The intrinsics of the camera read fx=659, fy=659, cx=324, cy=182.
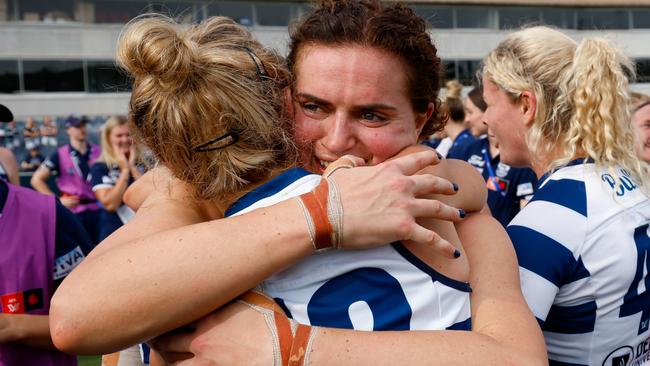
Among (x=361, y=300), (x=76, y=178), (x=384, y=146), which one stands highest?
(x=384, y=146)

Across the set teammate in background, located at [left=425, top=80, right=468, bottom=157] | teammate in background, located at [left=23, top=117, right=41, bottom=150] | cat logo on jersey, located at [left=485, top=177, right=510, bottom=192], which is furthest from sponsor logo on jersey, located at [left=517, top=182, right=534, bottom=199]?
teammate in background, located at [left=23, top=117, right=41, bottom=150]

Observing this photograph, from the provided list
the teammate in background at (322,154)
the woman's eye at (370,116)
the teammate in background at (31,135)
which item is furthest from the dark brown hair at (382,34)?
the teammate in background at (31,135)

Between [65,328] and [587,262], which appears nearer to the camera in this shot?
[65,328]

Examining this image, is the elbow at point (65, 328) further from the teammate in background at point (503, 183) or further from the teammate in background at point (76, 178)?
the teammate in background at point (76, 178)

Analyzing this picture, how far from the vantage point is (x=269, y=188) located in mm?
1353

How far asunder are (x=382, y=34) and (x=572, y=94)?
43.1 inches

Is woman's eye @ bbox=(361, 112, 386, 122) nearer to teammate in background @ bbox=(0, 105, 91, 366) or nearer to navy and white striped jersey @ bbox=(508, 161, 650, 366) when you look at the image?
navy and white striped jersey @ bbox=(508, 161, 650, 366)

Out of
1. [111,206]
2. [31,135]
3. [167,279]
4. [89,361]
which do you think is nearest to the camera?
[167,279]

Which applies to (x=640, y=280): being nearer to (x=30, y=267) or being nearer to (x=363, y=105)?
(x=363, y=105)

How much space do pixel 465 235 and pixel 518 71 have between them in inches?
42.0

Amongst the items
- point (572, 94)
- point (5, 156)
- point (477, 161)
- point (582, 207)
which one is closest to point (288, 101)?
point (582, 207)

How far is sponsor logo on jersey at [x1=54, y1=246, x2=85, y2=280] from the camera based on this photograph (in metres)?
2.35

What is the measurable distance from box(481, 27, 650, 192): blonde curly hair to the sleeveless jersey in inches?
46.3

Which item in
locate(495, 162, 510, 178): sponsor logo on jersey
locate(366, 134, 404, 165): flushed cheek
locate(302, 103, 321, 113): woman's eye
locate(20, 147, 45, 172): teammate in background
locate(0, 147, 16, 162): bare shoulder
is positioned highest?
locate(302, 103, 321, 113): woman's eye
